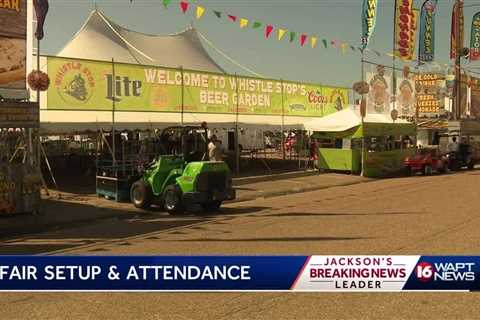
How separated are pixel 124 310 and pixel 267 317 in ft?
4.61

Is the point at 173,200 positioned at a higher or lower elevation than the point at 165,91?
lower

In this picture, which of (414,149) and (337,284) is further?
(414,149)

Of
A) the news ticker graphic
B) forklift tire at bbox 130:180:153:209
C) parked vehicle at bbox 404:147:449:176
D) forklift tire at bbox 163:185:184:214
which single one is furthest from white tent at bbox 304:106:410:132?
the news ticker graphic

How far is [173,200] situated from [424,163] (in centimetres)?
1688

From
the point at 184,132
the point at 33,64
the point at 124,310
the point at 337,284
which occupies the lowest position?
the point at 124,310

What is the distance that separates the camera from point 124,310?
539cm

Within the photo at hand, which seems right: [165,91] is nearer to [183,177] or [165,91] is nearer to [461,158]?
[183,177]

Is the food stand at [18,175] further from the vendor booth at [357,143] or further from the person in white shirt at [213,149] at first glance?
the vendor booth at [357,143]

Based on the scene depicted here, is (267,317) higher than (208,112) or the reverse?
the reverse

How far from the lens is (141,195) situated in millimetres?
13703

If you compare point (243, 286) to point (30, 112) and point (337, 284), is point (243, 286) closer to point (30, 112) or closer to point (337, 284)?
point (337, 284)

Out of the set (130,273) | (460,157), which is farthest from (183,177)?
(460,157)


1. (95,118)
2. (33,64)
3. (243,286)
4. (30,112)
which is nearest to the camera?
(243,286)

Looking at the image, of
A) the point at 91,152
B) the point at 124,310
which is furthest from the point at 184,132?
the point at 91,152
